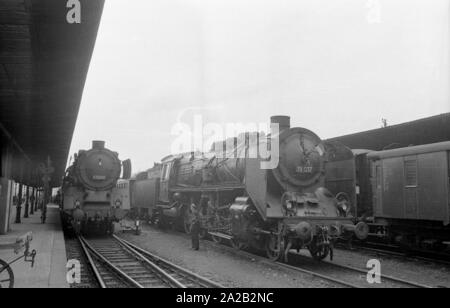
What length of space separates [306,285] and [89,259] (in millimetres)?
5134

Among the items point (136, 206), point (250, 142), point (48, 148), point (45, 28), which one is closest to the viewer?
point (45, 28)

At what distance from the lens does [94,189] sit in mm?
14875

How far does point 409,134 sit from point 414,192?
5011 millimetres

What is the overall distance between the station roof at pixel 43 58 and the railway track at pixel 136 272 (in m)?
3.98

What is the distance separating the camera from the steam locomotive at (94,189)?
47.6 feet

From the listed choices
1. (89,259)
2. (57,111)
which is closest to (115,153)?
(57,111)

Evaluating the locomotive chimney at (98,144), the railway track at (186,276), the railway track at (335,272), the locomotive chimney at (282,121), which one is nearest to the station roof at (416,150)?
the locomotive chimney at (282,121)

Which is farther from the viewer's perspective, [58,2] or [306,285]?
[306,285]

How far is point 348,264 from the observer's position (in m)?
9.65

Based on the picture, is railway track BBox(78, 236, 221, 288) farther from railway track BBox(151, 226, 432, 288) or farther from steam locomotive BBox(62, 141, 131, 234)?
steam locomotive BBox(62, 141, 131, 234)

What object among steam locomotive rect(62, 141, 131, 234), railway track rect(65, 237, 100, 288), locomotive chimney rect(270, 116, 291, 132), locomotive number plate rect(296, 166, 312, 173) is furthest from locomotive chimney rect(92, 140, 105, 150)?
locomotive number plate rect(296, 166, 312, 173)

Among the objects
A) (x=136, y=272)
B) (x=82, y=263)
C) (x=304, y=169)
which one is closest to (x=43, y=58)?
(x=136, y=272)

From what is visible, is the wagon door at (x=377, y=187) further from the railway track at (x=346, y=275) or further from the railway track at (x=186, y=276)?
the railway track at (x=186, y=276)
